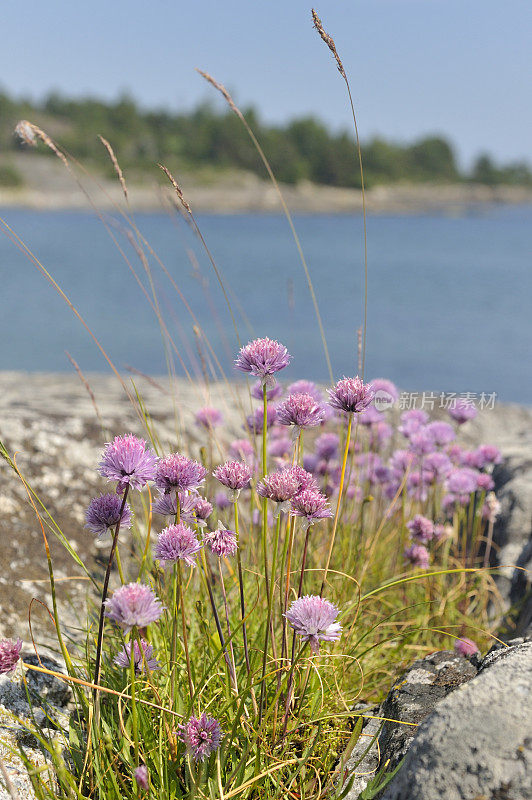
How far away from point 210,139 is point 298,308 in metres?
66.5

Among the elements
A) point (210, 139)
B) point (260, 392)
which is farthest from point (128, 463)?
point (210, 139)

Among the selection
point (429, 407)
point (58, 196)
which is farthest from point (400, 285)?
point (58, 196)

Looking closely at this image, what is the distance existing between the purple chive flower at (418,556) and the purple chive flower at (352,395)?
1266 mm

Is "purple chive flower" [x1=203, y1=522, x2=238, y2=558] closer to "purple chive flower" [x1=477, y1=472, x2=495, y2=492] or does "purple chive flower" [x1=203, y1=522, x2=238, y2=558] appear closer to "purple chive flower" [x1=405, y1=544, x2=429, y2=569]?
"purple chive flower" [x1=405, y1=544, x2=429, y2=569]

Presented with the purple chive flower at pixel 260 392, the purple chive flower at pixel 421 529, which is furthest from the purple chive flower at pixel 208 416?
the purple chive flower at pixel 421 529

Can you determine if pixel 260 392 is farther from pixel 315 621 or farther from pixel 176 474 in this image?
pixel 315 621

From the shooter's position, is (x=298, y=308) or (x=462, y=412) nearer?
(x=462, y=412)

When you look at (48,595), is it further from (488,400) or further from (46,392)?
(488,400)

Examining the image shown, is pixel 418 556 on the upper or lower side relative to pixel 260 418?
lower

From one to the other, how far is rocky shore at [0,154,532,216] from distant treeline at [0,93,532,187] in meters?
2.69

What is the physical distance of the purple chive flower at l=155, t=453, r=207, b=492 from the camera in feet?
4.29

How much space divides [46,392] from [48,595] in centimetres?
249

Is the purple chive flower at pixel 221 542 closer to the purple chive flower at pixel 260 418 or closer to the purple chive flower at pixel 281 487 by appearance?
the purple chive flower at pixel 281 487

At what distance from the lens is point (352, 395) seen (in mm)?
1432
